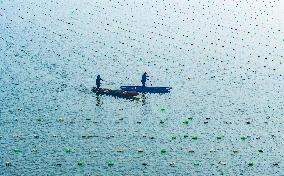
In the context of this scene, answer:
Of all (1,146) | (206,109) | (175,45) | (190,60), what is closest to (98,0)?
(175,45)

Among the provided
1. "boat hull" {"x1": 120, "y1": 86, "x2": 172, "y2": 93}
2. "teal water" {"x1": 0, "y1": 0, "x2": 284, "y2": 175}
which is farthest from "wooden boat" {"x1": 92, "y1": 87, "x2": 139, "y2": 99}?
"boat hull" {"x1": 120, "y1": 86, "x2": 172, "y2": 93}

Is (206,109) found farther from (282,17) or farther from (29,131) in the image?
(282,17)

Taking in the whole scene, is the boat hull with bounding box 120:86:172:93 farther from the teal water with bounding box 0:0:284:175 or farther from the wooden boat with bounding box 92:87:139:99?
the wooden boat with bounding box 92:87:139:99

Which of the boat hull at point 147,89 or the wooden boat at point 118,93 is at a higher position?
the boat hull at point 147,89

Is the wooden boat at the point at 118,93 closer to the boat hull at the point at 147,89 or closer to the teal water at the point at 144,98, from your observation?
the teal water at the point at 144,98

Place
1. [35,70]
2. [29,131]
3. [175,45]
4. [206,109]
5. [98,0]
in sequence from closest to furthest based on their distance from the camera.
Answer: [29,131] → [206,109] → [35,70] → [175,45] → [98,0]

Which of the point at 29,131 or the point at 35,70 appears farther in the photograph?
the point at 35,70

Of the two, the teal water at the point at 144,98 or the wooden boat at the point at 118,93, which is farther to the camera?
the wooden boat at the point at 118,93

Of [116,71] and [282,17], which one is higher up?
[282,17]

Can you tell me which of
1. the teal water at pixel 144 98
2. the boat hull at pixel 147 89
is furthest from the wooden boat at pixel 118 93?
the boat hull at pixel 147 89

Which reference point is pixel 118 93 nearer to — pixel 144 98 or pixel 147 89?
pixel 144 98
